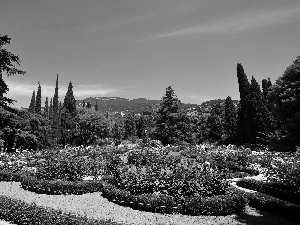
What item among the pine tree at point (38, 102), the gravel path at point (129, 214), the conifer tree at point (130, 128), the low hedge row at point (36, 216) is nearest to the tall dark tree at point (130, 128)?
the conifer tree at point (130, 128)

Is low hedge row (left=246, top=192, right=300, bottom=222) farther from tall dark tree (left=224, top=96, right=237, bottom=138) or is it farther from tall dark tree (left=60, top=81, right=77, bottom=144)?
tall dark tree (left=224, top=96, right=237, bottom=138)

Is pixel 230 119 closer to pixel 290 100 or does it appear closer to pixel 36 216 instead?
pixel 290 100

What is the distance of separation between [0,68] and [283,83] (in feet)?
65.1

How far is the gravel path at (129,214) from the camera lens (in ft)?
31.3

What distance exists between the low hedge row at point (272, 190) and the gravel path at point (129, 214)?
101 inches

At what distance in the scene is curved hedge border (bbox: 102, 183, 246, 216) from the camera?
33.4 ft


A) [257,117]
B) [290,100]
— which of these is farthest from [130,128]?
[290,100]

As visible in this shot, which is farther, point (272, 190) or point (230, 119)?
point (230, 119)

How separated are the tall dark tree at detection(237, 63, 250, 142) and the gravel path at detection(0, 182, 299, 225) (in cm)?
3518

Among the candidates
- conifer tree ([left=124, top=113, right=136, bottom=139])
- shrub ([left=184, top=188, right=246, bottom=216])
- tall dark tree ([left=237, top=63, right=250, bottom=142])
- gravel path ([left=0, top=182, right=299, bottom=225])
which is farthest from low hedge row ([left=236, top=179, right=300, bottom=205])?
conifer tree ([left=124, top=113, right=136, bottom=139])

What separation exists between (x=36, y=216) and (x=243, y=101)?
4124cm

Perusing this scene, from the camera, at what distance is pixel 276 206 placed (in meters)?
10.8

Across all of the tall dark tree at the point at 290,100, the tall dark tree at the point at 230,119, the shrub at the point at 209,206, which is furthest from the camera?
the tall dark tree at the point at 230,119

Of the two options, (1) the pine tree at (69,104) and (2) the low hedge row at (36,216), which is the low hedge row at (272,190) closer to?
(2) the low hedge row at (36,216)
